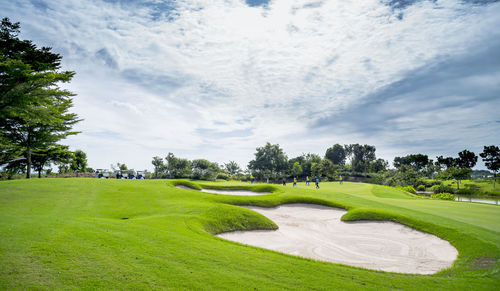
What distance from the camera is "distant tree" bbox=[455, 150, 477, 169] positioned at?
8175 cm

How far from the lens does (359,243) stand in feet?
42.1

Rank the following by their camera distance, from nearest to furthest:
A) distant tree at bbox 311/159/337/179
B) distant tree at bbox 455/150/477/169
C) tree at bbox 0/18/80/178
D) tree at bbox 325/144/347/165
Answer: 1. tree at bbox 0/18/80/178
2. distant tree at bbox 311/159/337/179
3. distant tree at bbox 455/150/477/169
4. tree at bbox 325/144/347/165

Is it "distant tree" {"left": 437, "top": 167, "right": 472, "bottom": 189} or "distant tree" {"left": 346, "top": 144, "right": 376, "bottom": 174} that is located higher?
"distant tree" {"left": 346, "top": 144, "right": 376, "bottom": 174}

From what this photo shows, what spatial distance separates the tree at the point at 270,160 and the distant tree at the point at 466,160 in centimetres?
5929

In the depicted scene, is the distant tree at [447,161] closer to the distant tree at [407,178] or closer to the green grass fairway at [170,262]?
the distant tree at [407,178]

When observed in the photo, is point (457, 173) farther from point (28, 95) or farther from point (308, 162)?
point (28, 95)

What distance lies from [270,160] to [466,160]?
217ft

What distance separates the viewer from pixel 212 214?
547 inches

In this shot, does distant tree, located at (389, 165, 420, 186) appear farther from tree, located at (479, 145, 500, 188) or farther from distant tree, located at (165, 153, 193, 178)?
distant tree, located at (165, 153, 193, 178)

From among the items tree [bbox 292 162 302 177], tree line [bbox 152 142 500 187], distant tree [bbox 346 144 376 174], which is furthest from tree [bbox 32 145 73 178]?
distant tree [bbox 346 144 376 174]

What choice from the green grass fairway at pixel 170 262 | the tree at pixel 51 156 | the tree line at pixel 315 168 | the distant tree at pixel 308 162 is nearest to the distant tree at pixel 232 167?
the tree line at pixel 315 168

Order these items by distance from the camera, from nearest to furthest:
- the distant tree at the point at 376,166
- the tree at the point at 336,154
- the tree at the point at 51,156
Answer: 1. the tree at the point at 51,156
2. the distant tree at the point at 376,166
3. the tree at the point at 336,154

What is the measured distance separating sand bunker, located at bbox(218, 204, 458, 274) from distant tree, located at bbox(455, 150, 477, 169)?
9149cm

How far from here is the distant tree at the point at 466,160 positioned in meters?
81.8
